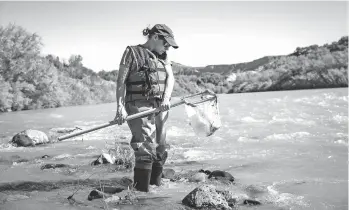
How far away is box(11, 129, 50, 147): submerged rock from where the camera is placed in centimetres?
944

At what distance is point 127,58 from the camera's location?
14.1 feet

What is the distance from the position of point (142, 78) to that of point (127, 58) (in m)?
0.33

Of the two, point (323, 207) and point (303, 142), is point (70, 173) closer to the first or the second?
point (323, 207)

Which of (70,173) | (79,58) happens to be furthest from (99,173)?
(79,58)

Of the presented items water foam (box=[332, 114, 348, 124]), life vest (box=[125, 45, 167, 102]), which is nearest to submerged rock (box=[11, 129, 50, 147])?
life vest (box=[125, 45, 167, 102])

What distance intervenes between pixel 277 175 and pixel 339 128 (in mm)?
8245

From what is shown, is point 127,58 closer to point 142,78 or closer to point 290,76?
point 142,78

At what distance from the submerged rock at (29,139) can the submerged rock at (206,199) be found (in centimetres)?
698

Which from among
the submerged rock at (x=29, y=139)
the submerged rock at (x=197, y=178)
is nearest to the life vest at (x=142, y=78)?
the submerged rock at (x=197, y=178)

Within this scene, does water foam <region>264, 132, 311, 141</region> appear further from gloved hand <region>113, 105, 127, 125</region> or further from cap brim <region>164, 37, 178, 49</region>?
gloved hand <region>113, 105, 127, 125</region>

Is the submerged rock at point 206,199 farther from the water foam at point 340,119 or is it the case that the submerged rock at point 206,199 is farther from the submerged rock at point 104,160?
the water foam at point 340,119

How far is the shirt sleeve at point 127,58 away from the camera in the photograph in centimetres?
428

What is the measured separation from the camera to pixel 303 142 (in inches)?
387

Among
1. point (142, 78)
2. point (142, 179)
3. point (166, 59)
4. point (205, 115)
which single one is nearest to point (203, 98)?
point (205, 115)
